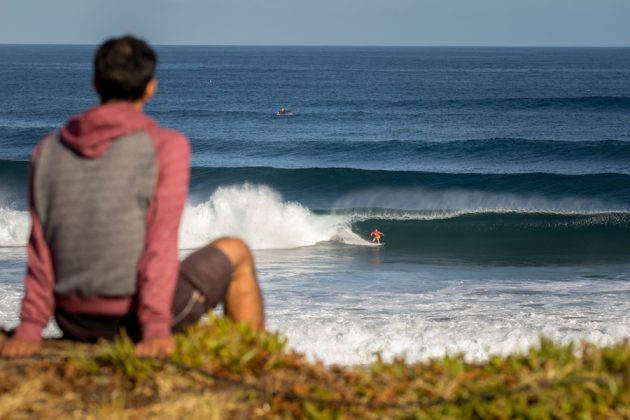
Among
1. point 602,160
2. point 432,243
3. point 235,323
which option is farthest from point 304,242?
point 602,160

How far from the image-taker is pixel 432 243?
17.6 meters

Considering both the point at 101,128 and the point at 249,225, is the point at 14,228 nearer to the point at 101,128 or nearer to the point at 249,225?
the point at 249,225

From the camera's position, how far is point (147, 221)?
388 centimetres

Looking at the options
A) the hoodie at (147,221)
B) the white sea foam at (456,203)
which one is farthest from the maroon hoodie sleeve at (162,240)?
the white sea foam at (456,203)

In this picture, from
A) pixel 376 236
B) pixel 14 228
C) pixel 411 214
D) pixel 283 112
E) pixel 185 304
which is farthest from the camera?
pixel 283 112

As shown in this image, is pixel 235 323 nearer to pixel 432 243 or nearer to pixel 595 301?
pixel 595 301

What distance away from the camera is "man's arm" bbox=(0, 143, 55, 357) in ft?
12.9

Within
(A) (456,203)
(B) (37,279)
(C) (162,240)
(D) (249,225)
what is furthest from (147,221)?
(A) (456,203)

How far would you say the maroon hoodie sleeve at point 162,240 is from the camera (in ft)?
12.5

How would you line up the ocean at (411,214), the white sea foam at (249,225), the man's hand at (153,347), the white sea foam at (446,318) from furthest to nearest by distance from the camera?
the white sea foam at (249,225) → the ocean at (411,214) → the white sea foam at (446,318) → the man's hand at (153,347)

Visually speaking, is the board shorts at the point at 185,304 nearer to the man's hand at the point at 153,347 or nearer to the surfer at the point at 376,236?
the man's hand at the point at 153,347

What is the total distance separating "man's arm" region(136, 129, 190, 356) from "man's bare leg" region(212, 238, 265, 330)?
406 millimetres

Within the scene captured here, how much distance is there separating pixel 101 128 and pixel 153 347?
0.87 metres

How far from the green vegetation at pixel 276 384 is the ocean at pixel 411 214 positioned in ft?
3.40
